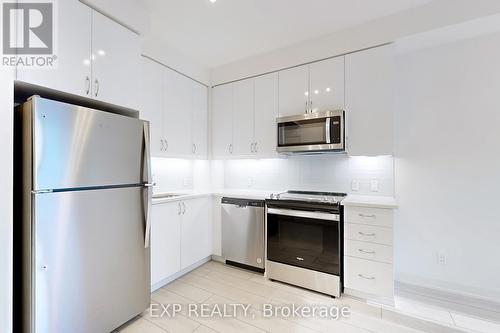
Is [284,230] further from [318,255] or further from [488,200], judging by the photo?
[488,200]

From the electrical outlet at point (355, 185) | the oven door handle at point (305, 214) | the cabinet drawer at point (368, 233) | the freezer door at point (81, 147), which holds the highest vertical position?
the freezer door at point (81, 147)

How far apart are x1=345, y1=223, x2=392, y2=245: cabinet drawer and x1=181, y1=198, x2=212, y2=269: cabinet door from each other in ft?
5.73

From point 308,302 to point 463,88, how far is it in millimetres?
2608

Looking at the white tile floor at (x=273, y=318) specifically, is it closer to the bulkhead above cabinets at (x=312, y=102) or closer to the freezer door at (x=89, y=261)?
the freezer door at (x=89, y=261)

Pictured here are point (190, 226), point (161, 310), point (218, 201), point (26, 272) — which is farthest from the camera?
point (218, 201)

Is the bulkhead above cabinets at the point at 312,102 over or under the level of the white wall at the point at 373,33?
under

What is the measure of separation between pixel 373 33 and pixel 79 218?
3.03 m

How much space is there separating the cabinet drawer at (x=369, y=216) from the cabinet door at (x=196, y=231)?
1750 millimetres

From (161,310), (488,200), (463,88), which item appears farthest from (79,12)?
(488,200)

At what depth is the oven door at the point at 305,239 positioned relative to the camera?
2.27 meters

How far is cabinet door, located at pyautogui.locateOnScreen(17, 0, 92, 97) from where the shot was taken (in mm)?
1562

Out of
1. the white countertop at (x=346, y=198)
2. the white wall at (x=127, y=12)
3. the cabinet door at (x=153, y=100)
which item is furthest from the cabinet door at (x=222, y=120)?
the white wall at (x=127, y=12)

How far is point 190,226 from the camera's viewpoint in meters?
2.81

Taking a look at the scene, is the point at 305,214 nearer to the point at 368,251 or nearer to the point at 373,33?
the point at 368,251
